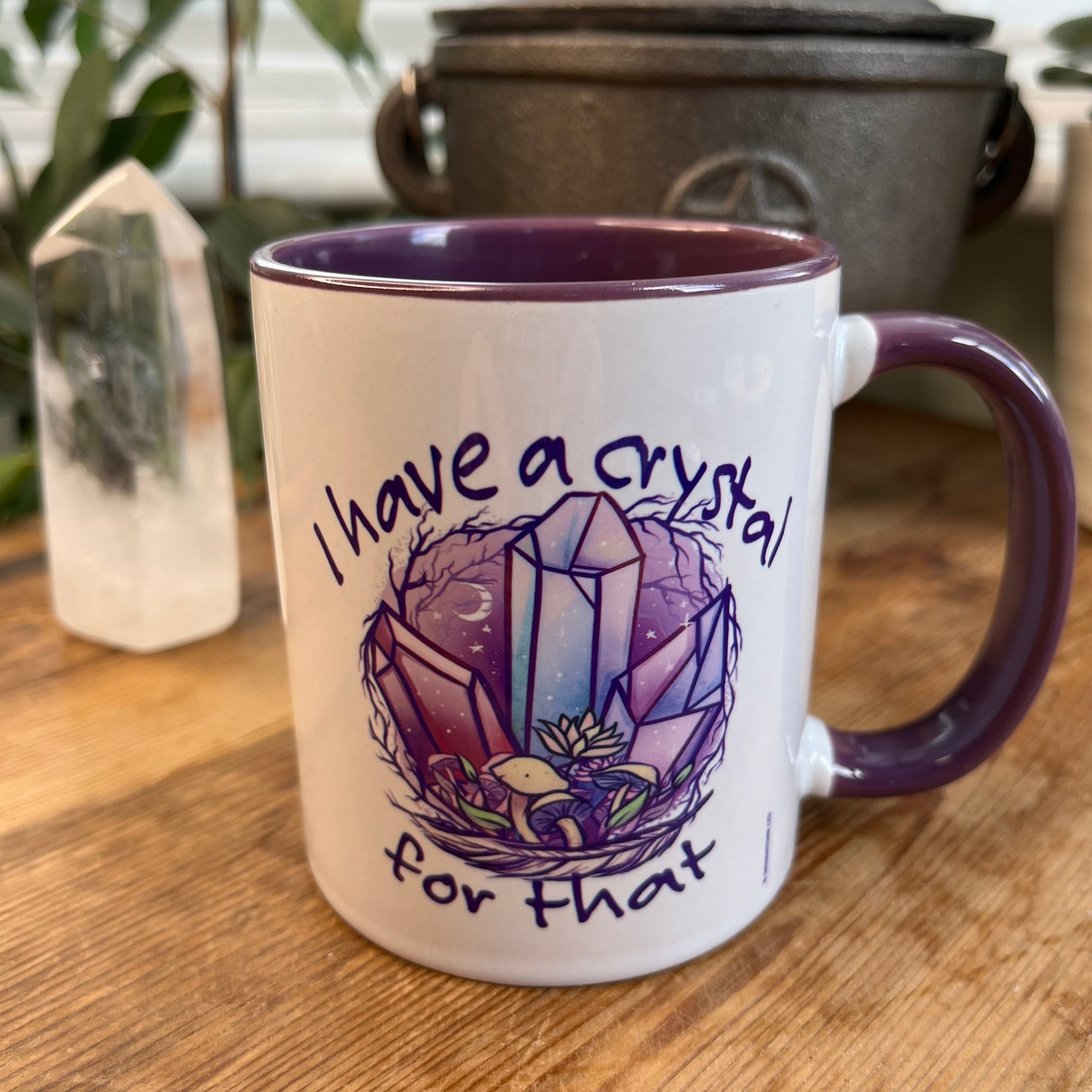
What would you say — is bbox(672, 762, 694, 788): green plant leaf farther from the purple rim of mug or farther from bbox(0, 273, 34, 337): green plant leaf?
bbox(0, 273, 34, 337): green plant leaf

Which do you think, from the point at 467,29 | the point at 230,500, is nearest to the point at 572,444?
the point at 230,500

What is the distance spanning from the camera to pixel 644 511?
295 millimetres

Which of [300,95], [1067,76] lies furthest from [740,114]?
[300,95]

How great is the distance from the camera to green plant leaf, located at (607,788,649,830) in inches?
12.6

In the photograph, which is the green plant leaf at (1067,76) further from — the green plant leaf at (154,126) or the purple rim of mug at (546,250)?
the green plant leaf at (154,126)

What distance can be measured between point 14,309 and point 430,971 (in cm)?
47

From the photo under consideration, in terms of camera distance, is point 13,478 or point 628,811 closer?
point 628,811

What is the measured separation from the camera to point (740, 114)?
59cm

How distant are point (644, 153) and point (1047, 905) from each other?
1.34 ft

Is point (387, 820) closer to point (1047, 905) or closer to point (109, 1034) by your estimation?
point (109, 1034)

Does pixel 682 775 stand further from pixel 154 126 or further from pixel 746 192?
pixel 154 126

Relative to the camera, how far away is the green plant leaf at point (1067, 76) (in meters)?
0.64

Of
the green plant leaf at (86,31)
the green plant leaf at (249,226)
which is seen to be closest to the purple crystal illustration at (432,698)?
the green plant leaf at (249,226)

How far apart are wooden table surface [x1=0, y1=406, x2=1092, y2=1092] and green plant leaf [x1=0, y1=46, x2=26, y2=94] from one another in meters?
0.37
